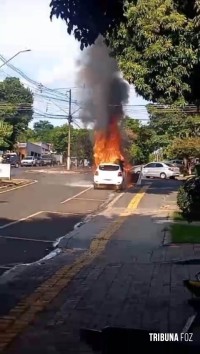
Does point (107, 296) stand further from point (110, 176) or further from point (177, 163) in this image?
point (177, 163)

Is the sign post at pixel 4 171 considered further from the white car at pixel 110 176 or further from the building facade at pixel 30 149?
the building facade at pixel 30 149

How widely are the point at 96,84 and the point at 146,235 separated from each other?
23.6 meters

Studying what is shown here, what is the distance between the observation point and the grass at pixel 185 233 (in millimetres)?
13680

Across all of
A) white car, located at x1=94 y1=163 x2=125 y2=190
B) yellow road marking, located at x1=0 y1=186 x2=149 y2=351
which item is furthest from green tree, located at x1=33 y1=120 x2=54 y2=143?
yellow road marking, located at x1=0 y1=186 x2=149 y2=351

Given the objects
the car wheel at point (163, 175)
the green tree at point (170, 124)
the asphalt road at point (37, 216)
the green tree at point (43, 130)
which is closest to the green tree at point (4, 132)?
the asphalt road at point (37, 216)

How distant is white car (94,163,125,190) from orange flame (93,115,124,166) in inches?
192

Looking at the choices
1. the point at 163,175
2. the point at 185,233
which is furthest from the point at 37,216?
the point at 163,175

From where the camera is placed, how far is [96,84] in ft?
124

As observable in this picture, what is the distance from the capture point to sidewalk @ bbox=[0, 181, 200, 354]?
597 cm

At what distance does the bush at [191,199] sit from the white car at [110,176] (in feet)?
69.5

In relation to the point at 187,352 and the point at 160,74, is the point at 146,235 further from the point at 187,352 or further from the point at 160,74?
the point at 187,352

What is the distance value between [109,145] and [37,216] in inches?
898

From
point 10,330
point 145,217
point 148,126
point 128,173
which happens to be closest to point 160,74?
point 145,217

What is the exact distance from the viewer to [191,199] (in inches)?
496
